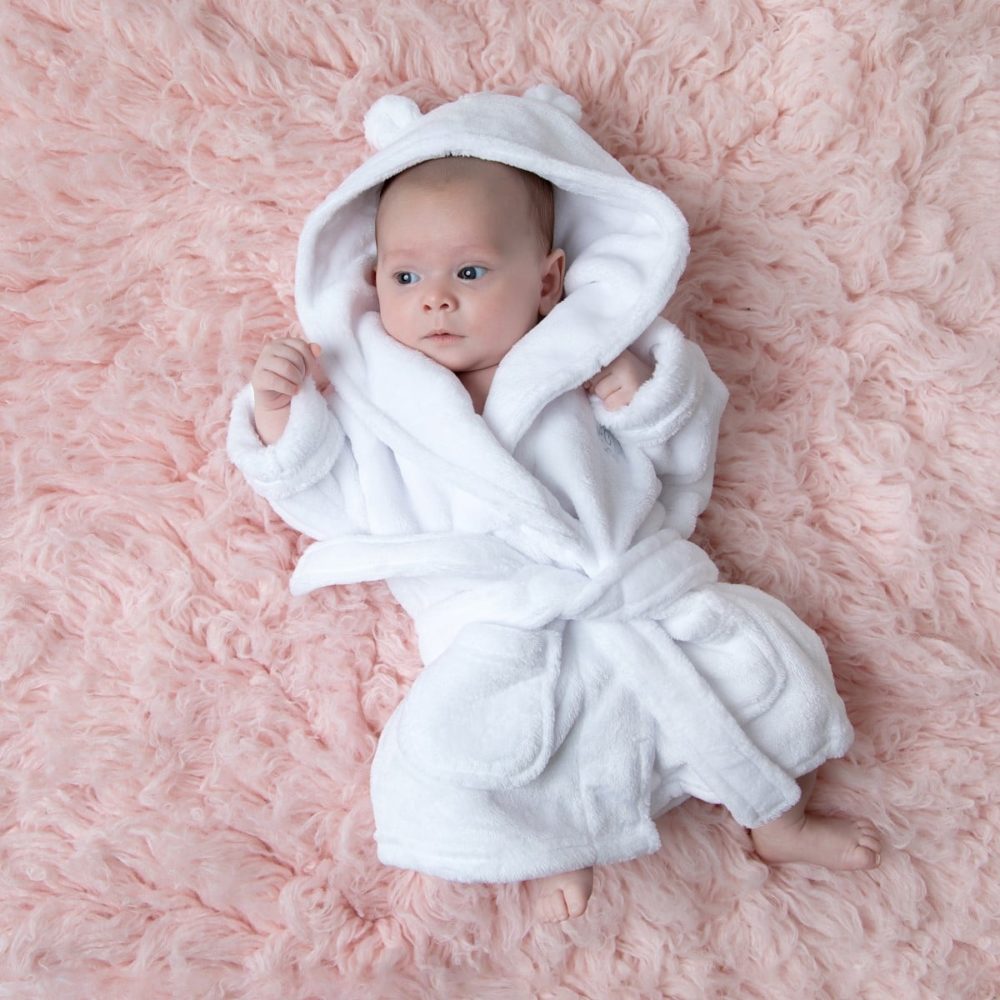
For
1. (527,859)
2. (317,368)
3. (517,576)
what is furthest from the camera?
(317,368)

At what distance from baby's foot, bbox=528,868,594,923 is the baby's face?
0.83 meters

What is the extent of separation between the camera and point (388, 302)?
6.05 ft

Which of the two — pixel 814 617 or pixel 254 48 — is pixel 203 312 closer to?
pixel 254 48

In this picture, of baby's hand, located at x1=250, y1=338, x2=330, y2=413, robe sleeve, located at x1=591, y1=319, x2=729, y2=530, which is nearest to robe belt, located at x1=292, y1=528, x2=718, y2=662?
robe sleeve, located at x1=591, y1=319, x2=729, y2=530

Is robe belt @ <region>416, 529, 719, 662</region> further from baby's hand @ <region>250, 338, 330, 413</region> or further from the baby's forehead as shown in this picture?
the baby's forehead

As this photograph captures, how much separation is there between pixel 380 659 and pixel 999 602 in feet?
3.57

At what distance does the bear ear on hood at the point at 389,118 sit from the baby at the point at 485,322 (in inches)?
3.7

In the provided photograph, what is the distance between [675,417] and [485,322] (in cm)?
34

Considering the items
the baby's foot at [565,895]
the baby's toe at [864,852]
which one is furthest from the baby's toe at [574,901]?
the baby's toe at [864,852]

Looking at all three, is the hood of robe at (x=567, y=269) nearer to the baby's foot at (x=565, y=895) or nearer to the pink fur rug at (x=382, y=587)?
the pink fur rug at (x=382, y=587)

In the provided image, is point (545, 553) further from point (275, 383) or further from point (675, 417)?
point (275, 383)

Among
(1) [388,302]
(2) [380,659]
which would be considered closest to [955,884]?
(2) [380,659]

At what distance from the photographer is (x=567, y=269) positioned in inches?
76.9

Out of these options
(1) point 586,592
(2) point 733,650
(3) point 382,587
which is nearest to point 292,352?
(3) point 382,587
